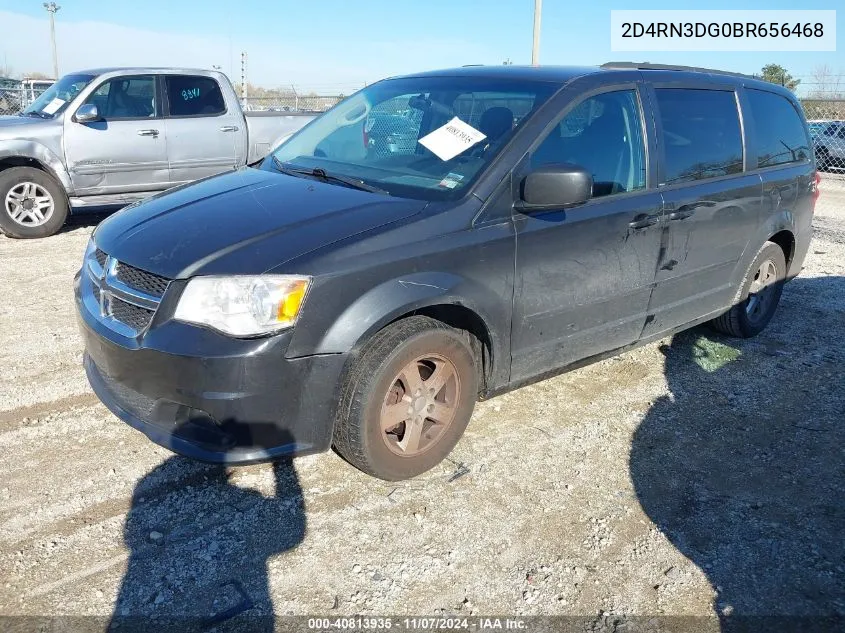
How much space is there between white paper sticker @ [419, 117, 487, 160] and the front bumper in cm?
125

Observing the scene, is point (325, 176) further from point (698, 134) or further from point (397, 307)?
point (698, 134)

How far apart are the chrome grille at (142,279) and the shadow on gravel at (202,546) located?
92cm

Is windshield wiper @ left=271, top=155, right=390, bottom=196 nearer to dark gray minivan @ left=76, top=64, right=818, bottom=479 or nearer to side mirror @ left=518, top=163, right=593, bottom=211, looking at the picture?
dark gray minivan @ left=76, top=64, right=818, bottom=479

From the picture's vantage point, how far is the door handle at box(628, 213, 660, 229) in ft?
12.0

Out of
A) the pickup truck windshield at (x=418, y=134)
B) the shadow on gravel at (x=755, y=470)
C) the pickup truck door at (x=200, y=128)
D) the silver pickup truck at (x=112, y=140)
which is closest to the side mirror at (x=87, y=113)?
the silver pickup truck at (x=112, y=140)

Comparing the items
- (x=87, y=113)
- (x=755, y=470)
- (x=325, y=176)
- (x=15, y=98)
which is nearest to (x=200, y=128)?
(x=87, y=113)

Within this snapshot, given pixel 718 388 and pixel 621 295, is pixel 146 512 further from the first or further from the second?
pixel 718 388

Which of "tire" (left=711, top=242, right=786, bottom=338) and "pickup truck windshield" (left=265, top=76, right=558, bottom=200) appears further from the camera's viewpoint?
"tire" (left=711, top=242, right=786, bottom=338)

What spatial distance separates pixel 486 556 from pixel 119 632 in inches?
52.8

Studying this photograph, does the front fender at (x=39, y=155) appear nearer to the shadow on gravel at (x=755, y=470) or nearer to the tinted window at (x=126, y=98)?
the tinted window at (x=126, y=98)

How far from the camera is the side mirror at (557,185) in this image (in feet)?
10.0

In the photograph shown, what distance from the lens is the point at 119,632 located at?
7.44 ft

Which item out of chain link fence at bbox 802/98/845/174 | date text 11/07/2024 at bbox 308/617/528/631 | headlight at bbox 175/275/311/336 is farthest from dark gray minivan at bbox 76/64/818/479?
chain link fence at bbox 802/98/845/174

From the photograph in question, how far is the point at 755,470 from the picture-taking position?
11.3 feet
